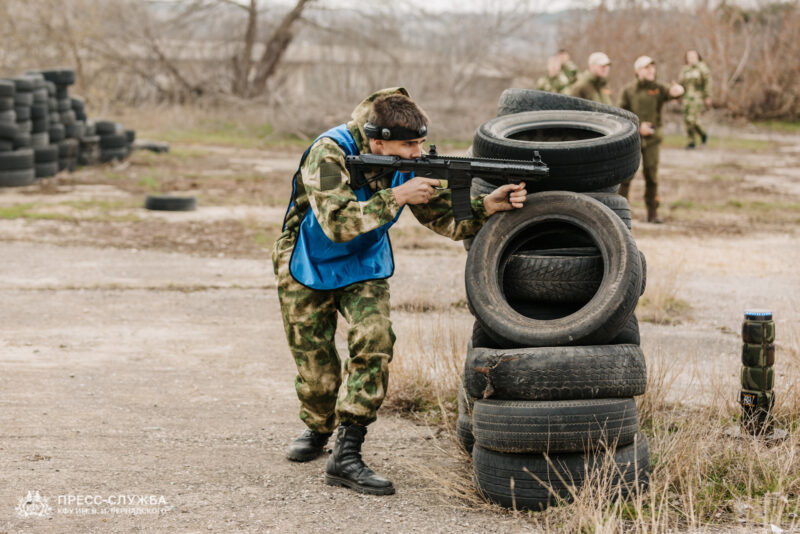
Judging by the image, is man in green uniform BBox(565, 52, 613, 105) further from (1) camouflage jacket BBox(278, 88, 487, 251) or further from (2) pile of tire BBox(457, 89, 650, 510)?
(1) camouflage jacket BBox(278, 88, 487, 251)

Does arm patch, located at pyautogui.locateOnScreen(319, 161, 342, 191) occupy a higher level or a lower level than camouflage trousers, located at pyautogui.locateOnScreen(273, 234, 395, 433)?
higher

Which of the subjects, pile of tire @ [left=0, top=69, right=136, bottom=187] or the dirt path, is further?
pile of tire @ [left=0, top=69, right=136, bottom=187]

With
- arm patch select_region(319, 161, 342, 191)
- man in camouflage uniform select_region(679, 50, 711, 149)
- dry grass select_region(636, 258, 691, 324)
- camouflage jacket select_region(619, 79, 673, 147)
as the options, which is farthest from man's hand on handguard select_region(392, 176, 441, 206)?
man in camouflage uniform select_region(679, 50, 711, 149)

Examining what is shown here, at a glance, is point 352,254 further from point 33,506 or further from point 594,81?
point 594,81

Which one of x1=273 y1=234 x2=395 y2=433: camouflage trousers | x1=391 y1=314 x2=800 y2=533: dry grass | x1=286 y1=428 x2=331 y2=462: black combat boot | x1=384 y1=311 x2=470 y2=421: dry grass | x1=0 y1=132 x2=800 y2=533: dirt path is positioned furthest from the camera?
x1=384 y1=311 x2=470 y2=421: dry grass

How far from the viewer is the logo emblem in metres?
4.07

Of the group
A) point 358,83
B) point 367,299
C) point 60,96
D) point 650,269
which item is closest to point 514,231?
point 367,299

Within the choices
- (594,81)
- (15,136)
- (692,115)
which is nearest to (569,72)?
(692,115)

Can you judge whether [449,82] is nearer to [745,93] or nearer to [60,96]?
[745,93]

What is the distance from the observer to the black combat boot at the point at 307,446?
16.2ft

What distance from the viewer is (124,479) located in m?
4.52

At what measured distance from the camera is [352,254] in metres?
4.60

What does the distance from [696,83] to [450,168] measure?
64.6 ft

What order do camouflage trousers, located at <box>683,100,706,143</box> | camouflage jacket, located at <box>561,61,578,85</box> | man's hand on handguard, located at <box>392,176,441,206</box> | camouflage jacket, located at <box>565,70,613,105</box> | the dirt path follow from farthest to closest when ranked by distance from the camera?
1. camouflage trousers, located at <box>683,100,706,143</box>
2. camouflage jacket, located at <box>561,61,578,85</box>
3. camouflage jacket, located at <box>565,70,613,105</box>
4. man's hand on handguard, located at <box>392,176,441,206</box>
5. the dirt path
